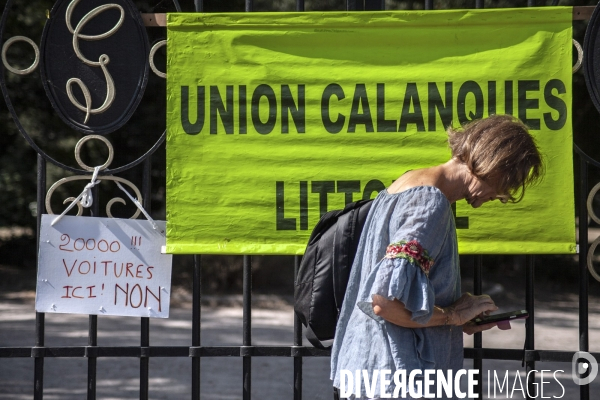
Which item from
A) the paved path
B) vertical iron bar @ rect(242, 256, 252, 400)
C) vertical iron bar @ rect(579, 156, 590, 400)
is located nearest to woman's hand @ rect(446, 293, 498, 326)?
vertical iron bar @ rect(579, 156, 590, 400)

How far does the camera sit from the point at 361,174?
310 centimetres

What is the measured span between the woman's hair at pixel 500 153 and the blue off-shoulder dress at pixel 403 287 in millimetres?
180

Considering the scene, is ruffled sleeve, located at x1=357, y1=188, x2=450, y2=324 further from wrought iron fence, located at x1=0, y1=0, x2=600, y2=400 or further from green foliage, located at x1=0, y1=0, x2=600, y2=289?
green foliage, located at x1=0, y1=0, x2=600, y2=289

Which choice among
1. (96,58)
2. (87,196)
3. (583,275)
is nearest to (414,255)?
(583,275)

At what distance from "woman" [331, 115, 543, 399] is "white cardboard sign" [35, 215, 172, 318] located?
1.07m

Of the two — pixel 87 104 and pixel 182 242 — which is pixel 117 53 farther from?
pixel 182 242

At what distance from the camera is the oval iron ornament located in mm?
3160

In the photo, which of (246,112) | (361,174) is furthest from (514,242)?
(246,112)

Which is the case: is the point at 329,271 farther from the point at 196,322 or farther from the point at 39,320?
the point at 39,320

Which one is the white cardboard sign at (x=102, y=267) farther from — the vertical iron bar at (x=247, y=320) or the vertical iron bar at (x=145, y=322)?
the vertical iron bar at (x=247, y=320)

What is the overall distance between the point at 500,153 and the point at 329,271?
2.27 ft

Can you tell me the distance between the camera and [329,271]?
251 centimetres

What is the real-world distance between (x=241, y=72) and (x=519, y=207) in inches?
51.9

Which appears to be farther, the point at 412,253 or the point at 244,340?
the point at 244,340
